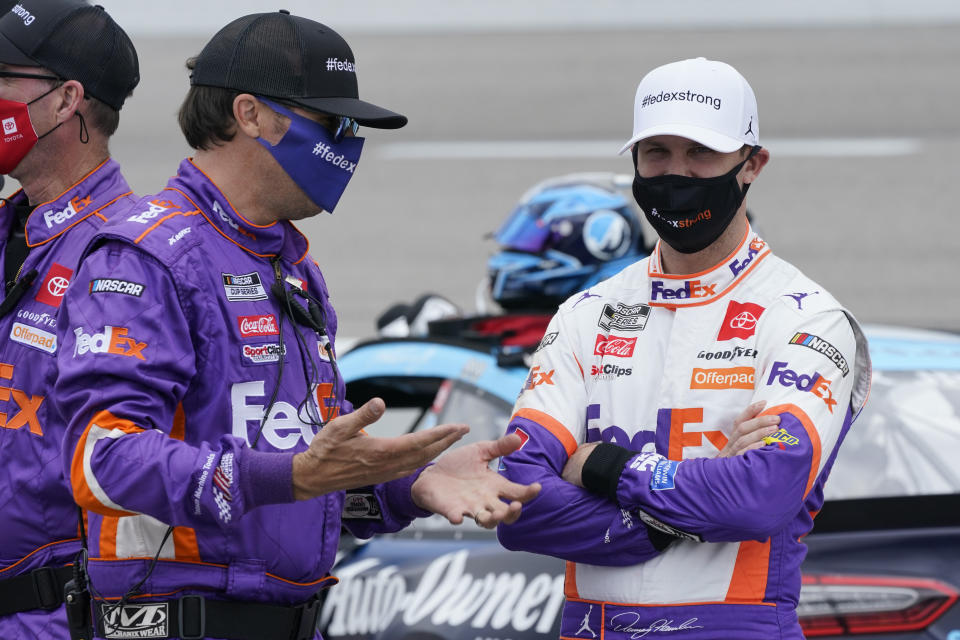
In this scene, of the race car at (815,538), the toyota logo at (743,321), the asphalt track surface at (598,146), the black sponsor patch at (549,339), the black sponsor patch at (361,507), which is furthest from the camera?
the asphalt track surface at (598,146)

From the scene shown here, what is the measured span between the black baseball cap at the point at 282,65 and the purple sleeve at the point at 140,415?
0.43 meters

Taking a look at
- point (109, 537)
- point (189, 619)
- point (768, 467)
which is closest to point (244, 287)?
point (109, 537)

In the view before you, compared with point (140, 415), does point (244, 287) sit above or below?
above

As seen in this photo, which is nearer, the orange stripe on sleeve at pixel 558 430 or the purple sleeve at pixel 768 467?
the purple sleeve at pixel 768 467

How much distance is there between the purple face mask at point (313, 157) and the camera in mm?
2818

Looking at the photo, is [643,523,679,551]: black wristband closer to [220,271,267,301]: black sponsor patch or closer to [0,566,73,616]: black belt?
[220,271,267,301]: black sponsor patch

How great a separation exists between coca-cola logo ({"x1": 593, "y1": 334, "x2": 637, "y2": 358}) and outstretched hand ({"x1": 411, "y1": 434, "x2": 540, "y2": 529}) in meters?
0.41

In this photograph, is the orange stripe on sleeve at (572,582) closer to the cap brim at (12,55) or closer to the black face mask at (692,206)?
the black face mask at (692,206)

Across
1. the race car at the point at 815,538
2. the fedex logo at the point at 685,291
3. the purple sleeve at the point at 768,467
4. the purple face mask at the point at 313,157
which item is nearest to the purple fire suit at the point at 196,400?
the purple face mask at the point at 313,157

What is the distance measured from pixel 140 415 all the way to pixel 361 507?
30.9 inches

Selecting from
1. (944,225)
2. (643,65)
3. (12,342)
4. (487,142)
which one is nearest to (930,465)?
(12,342)

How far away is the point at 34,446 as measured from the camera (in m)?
3.07

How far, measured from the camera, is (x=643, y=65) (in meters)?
13.7

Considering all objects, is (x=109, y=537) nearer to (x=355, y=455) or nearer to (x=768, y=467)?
(x=355, y=455)
